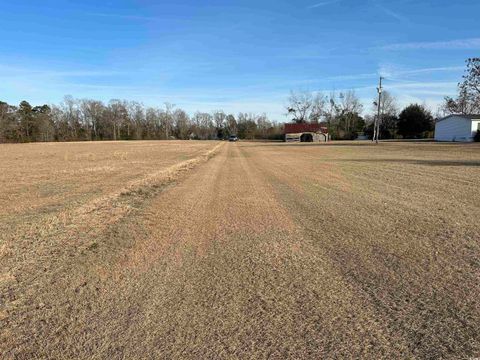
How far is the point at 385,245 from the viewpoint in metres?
5.91

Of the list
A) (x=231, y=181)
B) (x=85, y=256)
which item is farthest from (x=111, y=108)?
(x=85, y=256)

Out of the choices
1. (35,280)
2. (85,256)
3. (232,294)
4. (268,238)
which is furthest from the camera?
(268,238)

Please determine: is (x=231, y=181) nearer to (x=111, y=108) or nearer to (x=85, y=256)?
(x=85, y=256)

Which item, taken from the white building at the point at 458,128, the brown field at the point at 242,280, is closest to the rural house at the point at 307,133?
the white building at the point at 458,128

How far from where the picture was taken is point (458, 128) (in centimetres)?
6234

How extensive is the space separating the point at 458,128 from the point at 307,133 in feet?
105

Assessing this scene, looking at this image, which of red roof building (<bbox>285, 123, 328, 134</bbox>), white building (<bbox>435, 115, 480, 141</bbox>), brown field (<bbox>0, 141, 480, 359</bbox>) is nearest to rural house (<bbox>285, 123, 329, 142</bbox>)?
red roof building (<bbox>285, 123, 328, 134</bbox>)

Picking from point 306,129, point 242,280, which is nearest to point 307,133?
point 306,129

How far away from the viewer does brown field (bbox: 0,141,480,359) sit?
328 centimetres

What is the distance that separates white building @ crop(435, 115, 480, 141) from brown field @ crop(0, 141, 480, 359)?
5785 cm

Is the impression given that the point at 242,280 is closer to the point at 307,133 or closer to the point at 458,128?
the point at 458,128

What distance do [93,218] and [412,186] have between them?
967 centimetres

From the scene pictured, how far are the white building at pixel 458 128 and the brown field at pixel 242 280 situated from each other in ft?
190

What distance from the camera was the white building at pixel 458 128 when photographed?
190ft
